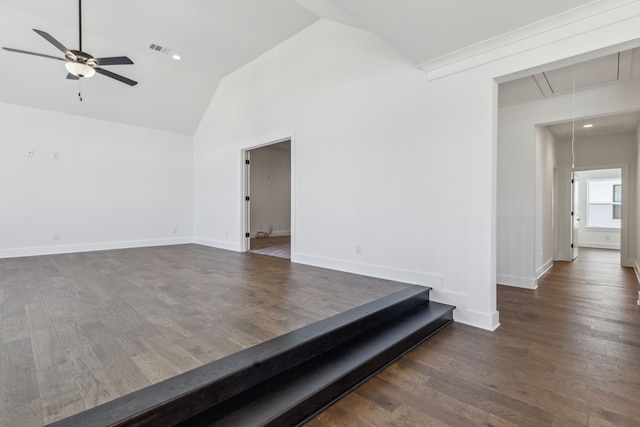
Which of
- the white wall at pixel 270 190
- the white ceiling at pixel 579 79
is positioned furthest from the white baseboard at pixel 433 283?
the white wall at pixel 270 190

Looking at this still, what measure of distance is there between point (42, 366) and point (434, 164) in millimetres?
3402

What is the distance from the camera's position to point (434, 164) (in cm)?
313

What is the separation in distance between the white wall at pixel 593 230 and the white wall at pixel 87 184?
36.3 ft

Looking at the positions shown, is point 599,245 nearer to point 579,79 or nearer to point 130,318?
point 579,79

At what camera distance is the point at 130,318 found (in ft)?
7.66

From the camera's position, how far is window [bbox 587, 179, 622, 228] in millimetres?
8500

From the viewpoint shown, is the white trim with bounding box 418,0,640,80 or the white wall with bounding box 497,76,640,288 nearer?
the white trim with bounding box 418,0,640,80

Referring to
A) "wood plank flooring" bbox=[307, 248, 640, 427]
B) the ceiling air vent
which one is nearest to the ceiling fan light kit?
the ceiling air vent

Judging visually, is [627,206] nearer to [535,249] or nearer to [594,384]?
[535,249]

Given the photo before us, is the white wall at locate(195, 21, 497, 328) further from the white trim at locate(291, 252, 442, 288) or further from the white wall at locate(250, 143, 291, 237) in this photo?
the white wall at locate(250, 143, 291, 237)

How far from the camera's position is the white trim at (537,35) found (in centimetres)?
209

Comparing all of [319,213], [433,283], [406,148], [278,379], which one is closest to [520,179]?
[406,148]

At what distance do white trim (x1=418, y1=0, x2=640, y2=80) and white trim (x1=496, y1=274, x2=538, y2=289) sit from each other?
3.07 metres

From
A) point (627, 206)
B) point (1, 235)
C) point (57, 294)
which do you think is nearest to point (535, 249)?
point (627, 206)
